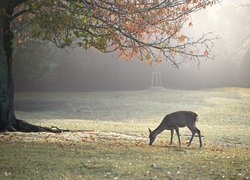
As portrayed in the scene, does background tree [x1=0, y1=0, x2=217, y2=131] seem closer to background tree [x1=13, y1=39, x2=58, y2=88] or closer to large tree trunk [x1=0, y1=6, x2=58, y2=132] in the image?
large tree trunk [x1=0, y1=6, x2=58, y2=132]

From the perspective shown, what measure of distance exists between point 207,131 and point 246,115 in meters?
11.5

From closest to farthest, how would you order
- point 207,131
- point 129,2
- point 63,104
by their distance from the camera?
point 129,2
point 207,131
point 63,104

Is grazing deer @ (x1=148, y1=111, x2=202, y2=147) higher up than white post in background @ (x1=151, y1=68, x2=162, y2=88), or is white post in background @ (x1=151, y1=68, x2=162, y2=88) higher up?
white post in background @ (x1=151, y1=68, x2=162, y2=88)

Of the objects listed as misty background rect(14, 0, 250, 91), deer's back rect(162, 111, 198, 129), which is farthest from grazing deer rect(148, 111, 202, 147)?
misty background rect(14, 0, 250, 91)

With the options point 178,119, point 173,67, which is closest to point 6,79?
point 178,119

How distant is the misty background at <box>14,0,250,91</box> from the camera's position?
2566 inches

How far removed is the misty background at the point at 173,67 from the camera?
65.2 m

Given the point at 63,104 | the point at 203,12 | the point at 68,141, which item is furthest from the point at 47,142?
the point at 203,12

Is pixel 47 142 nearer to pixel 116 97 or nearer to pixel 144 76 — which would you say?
pixel 116 97

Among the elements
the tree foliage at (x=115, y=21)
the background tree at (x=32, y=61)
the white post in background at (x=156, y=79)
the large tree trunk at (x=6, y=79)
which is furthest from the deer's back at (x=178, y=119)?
the white post in background at (x=156, y=79)

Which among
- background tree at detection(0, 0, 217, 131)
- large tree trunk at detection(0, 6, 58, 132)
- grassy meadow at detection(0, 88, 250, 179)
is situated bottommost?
grassy meadow at detection(0, 88, 250, 179)

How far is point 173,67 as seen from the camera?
67812 millimetres

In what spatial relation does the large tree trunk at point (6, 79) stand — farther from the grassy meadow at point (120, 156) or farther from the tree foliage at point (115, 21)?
the tree foliage at point (115, 21)

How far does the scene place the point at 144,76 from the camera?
228ft
